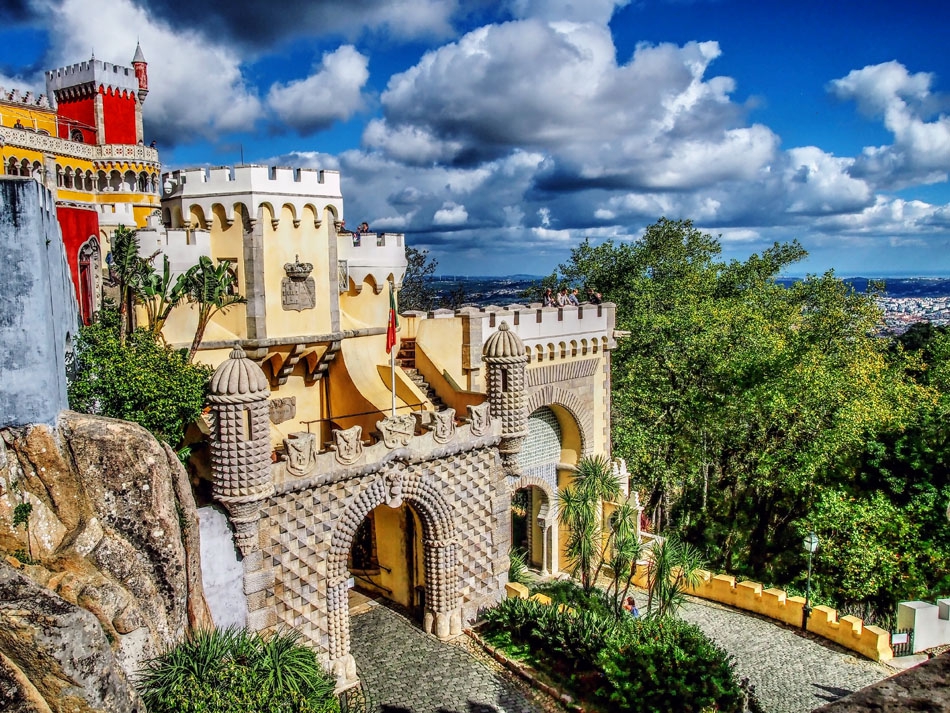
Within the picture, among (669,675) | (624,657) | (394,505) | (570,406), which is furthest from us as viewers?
(570,406)

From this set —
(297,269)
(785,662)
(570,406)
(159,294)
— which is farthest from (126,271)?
(785,662)

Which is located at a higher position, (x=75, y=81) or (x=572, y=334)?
(x=75, y=81)

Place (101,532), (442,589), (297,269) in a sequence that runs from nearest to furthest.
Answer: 1. (101,532)
2. (297,269)
3. (442,589)

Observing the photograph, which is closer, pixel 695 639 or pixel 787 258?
pixel 695 639

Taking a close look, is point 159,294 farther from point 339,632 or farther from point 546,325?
point 546,325

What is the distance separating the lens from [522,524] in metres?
32.5

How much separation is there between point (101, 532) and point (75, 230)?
9010 millimetres

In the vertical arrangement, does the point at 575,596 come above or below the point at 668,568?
below

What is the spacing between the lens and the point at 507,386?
20.0 m

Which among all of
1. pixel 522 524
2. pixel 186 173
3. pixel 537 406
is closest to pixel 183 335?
pixel 186 173

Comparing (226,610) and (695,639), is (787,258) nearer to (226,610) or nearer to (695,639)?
(695,639)

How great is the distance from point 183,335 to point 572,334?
1215 cm

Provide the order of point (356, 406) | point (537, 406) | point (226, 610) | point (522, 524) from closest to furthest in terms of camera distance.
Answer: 1. point (226, 610)
2. point (356, 406)
3. point (537, 406)
4. point (522, 524)

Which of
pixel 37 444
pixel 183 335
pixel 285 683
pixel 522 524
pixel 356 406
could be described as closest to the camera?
pixel 37 444
